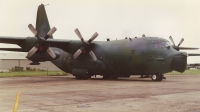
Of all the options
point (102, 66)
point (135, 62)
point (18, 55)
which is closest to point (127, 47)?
point (135, 62)

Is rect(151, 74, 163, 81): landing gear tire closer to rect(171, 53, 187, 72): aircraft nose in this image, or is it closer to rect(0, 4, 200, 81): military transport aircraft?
rect(0, 4, 200, 81): military transport aircraft

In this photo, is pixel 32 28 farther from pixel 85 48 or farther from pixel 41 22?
pixel 41 22

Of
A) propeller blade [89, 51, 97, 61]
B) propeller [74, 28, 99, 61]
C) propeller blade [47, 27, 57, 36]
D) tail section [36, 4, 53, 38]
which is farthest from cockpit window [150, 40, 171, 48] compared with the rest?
tail section [36, 4, 53, 38]

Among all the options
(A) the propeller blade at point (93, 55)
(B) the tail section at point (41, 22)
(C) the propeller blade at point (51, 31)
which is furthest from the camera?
(B) the tail section at point (41, 22)

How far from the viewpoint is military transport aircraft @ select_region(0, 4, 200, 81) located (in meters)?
26.0

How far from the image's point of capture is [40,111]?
30.7 feet

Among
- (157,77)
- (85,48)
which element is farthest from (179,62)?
(85,48)

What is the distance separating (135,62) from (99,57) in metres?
4.90

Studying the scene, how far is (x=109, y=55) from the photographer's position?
2962cm

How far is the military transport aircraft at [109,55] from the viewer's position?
26.0m

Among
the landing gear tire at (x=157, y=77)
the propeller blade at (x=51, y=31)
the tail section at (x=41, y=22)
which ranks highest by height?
the tail section at (x=41, y=22)

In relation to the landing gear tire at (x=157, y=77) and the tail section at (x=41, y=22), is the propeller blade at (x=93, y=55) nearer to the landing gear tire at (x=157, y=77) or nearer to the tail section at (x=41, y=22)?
the landing gear tire at (x=157, y=77)

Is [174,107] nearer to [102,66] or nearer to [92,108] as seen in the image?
[92,108]

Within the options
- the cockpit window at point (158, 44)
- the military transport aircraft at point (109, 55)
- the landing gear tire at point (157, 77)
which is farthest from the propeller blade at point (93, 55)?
the landing gear tire at point (157, 77)
